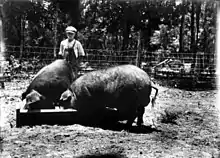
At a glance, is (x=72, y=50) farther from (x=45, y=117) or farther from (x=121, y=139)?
(x=121, y=139)

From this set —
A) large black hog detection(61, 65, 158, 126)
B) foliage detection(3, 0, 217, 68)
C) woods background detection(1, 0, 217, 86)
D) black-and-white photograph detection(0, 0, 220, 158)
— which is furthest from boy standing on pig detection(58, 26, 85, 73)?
foliage detection(3, 0, 217, 68)

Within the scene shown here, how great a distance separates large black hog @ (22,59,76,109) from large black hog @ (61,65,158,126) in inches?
11.1

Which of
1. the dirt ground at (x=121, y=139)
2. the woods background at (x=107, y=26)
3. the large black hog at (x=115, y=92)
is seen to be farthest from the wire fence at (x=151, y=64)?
the large black hog at (x=115, y=92)

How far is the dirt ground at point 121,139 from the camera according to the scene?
11.1 feet

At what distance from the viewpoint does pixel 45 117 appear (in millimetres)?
4789

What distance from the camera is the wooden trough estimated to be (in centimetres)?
468

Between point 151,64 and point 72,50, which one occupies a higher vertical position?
point 72,50

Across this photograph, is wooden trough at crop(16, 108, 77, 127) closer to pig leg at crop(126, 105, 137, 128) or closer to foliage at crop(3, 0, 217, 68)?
pig leg at crop(126, 105, 137, 128)

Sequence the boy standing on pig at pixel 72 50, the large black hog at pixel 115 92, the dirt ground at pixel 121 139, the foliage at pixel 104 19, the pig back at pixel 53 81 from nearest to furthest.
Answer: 1. the dirt ground at pixel 121 139
2. the large black hog at pixel 115 92
3. the pig back at pixel 53 81
4. the boy standing on pig at pixel 72 50
5. the foliage at pixel 104 19

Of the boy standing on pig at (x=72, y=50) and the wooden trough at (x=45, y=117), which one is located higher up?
the boy standing on pig at (x=72, y=50)

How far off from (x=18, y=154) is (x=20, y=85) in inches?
265

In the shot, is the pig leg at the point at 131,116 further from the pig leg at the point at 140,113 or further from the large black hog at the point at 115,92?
the pig leg at the point at 140,113

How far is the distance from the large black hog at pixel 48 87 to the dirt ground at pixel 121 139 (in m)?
0.53

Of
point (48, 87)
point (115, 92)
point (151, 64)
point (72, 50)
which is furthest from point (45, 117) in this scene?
point (151, 64)
